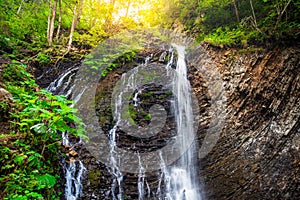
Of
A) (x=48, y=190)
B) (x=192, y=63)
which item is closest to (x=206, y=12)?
(x=192, y=63)

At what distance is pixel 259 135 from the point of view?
559 centimetres

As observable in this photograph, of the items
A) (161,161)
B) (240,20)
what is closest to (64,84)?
(161,161)

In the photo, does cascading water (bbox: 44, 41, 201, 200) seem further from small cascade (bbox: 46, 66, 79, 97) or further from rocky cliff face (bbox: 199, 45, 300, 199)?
rocky cliff face (bbox: 199, 45, 300, 199)

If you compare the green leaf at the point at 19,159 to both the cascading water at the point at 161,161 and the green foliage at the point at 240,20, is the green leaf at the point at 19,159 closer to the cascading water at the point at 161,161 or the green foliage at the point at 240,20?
the cascading water at the point at 161,161

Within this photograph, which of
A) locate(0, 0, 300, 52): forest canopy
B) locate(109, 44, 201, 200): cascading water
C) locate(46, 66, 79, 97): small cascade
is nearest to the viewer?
locate(109, 44, 201, 200): cascading water

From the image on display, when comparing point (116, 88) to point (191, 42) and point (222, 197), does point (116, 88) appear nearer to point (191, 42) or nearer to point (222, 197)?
point (191, 42)

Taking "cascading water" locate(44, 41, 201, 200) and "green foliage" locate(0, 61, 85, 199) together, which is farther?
"cascading water" locate(44, 41, 201, 200)

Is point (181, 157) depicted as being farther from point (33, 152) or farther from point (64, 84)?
point (64, 84)

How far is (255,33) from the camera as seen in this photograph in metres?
6.57

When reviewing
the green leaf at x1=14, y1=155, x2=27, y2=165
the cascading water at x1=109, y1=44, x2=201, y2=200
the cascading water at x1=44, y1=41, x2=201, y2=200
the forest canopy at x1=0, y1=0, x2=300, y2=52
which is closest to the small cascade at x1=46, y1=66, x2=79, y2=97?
the cascading water at x1=44, y1=41, x2=201, y2=200

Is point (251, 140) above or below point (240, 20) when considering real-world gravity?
below

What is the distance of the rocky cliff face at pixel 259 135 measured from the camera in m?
5.01

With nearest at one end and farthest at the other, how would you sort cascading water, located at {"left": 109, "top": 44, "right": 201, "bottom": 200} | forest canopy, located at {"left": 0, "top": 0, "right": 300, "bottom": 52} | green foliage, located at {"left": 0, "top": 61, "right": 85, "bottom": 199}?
green foliage, located at {"left": 0, "top": 61, "right": 85, "bottom": 199} → cascading water, located at {"left": 109, "top": 44, "right": 201, "bottom": 200} → forest canopy, located at {"left": 0, "top": 0, "right": 300, "bottom": 52}

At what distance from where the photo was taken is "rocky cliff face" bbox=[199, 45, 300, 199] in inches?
197
